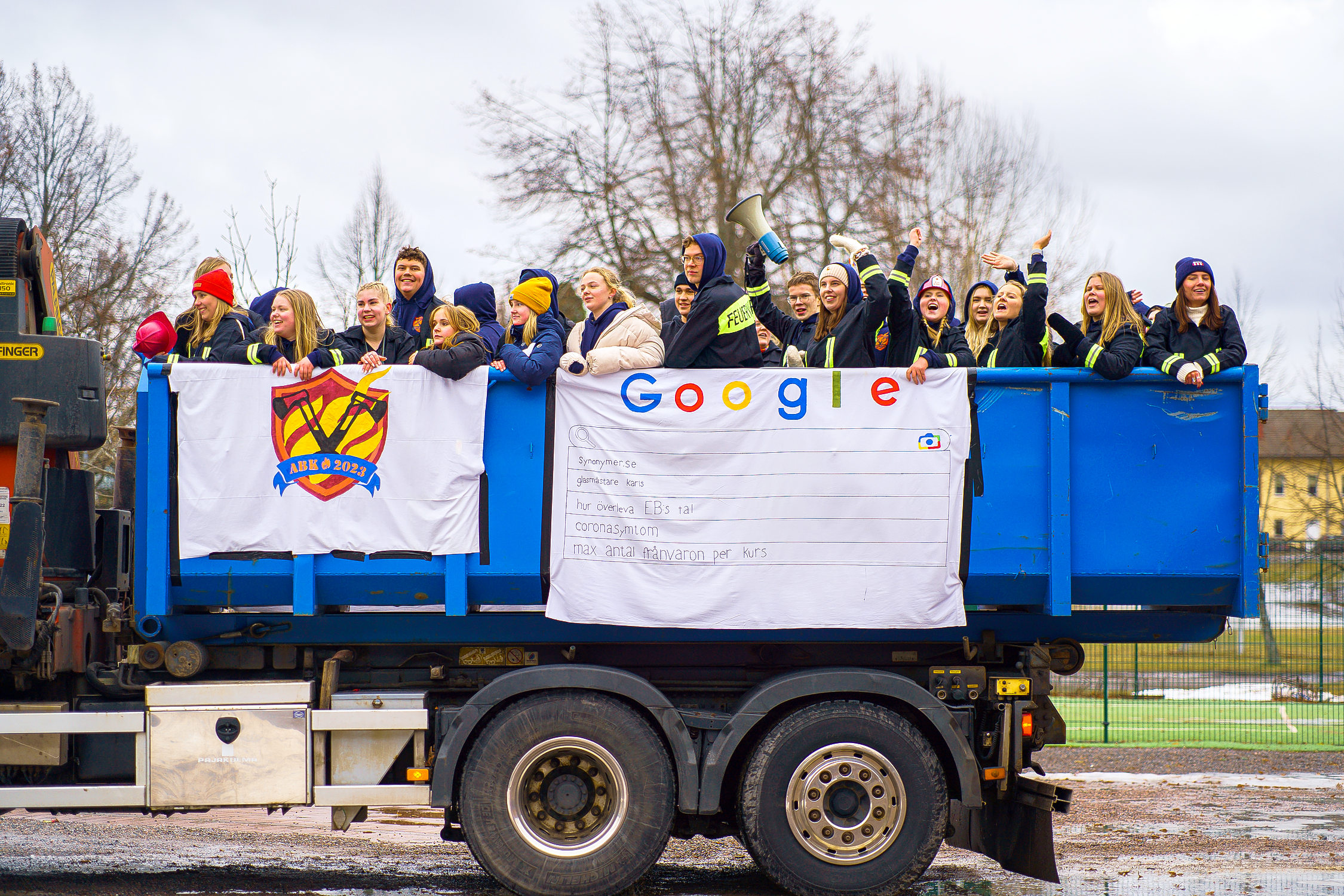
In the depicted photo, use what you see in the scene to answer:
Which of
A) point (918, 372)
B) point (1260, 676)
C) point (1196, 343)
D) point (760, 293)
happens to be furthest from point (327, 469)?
point (1260, 676)

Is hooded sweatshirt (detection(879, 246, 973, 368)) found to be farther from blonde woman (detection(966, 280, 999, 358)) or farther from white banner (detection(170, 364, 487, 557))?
white banner (detection(170, 364, 487, 557))

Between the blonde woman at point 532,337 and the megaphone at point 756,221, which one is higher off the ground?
the megaphone at point 756,221

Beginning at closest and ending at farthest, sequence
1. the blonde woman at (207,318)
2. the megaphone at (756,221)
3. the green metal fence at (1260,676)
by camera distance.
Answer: the blonde woman at (207,318)
the megaphone at (756,221)
the green metal fence at (1260,676)

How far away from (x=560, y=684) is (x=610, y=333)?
5.77ft

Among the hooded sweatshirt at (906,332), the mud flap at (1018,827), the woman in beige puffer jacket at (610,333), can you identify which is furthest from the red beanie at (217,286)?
the mud flap at (1018,827)

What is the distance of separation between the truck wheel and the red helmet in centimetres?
368

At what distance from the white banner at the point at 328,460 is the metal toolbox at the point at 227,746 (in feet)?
2.33

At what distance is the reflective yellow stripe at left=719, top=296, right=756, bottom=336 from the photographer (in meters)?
5.94

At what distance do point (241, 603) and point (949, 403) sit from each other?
11.6 ft

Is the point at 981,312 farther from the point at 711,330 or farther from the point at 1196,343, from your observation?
the point at 711,330

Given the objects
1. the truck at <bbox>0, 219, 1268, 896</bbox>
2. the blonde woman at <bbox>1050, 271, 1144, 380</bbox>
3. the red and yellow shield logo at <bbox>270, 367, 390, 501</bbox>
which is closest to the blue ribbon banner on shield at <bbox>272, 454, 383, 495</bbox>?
the red and yellow shield logo at <bbox>270, 367, 390, 501</bbox>

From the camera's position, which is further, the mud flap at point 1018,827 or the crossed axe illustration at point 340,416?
A: the mud flap at point 1018,827

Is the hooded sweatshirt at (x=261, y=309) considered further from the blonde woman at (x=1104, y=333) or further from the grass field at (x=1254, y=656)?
the grass field at (x=1254, y=656)

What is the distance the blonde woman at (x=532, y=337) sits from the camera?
5641mm
